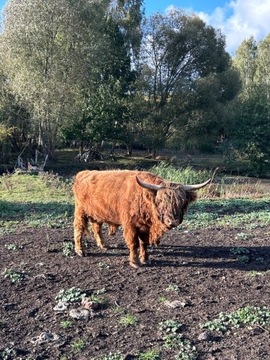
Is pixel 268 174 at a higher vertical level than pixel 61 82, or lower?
lower

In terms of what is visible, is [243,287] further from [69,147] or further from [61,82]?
[69,147]

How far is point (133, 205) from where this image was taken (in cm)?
649

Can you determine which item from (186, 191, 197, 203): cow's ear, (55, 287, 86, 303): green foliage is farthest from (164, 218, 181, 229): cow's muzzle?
(55, 287, 86, 303): green foliage

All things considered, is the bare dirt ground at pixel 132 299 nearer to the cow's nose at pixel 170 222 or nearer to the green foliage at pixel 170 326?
the green foliage at pixel 170 326

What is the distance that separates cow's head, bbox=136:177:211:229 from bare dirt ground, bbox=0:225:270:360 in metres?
0.74

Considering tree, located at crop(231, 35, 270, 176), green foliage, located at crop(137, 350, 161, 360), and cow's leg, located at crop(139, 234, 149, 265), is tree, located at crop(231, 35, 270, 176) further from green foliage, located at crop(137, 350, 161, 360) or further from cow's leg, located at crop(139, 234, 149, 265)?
green foliage, located at crop(137, 350, 161, 360)

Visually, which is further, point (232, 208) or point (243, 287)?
point (232, 208)

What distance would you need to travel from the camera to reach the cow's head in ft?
19.7

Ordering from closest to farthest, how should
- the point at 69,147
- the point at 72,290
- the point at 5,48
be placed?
the point at 72,290, the point at 5,48, the point at 69,147

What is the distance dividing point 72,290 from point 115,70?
27.3 meters

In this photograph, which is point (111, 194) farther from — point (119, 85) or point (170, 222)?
point (119, 85)

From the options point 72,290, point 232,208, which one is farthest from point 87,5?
point 72,290

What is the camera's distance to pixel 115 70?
3133cm

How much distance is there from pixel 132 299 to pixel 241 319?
1292mm
